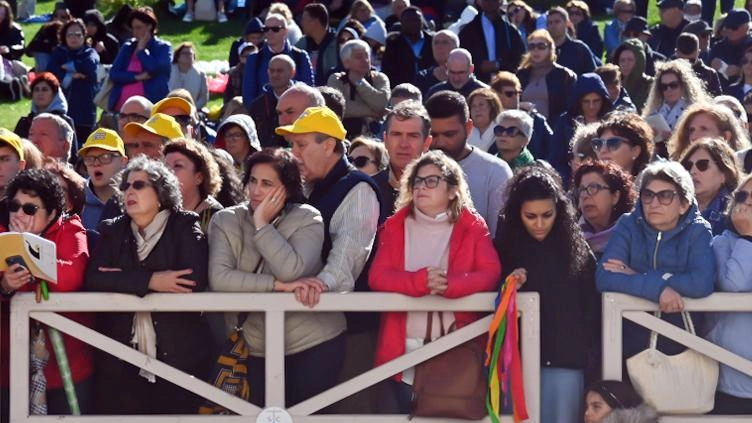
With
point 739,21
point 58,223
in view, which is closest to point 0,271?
point 58,223

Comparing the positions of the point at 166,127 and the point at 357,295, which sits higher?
the point at 166,127

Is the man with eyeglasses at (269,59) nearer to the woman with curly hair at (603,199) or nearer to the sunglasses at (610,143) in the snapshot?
the sunglasses at (610,143)

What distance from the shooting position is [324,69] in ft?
51.7

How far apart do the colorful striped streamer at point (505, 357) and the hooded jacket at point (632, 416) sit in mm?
460

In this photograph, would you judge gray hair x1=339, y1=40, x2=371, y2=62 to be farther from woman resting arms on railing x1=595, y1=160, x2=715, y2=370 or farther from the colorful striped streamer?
the colorful striped streamer

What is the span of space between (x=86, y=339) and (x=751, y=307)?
350 centimetres

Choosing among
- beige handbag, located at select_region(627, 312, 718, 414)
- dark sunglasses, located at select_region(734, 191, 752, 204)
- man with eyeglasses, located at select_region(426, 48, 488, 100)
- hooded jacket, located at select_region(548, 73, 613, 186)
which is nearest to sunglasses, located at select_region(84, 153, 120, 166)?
hooded jacket, located at select_region(548, 73, 613, 186)

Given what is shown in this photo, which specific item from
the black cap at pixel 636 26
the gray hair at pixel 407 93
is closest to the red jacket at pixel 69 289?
the gray hair at pixel 407 93

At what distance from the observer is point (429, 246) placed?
791cm

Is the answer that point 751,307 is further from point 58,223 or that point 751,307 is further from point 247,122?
point 247,122

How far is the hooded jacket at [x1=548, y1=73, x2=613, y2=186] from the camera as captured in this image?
477 inches

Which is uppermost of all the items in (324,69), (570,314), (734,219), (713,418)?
(324,69)

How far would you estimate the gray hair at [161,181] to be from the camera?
7938 mm

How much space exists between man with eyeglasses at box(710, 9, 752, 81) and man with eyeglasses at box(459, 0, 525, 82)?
2.62 meters
